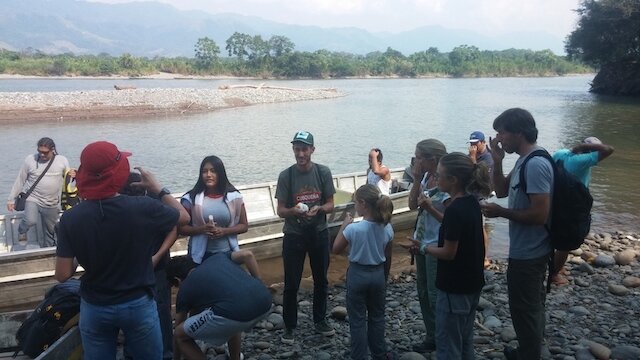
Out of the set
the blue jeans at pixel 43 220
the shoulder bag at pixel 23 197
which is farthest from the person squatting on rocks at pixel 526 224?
the blue jeans at pixel 43 220

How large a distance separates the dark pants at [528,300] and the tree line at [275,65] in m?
89.4

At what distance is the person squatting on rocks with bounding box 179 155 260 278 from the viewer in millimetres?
4938

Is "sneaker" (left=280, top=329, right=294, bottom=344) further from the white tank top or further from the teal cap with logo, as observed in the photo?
the white tank top

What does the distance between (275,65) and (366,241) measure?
96.2m

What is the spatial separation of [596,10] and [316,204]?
57084 millimetres

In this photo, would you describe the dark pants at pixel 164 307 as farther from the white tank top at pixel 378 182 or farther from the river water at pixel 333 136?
the river water at pixel 333 136

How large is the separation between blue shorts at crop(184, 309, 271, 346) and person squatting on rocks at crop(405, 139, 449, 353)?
5.60 feet

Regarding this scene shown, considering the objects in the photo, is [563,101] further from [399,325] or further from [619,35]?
[399,325]

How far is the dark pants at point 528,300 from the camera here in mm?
4227

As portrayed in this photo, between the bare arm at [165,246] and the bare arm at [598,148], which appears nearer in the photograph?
the bare arm at [165,246]

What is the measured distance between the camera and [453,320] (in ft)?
13.4

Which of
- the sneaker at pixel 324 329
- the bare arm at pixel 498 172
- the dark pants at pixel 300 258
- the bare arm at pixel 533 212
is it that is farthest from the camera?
the sneaker at pixel 324 329

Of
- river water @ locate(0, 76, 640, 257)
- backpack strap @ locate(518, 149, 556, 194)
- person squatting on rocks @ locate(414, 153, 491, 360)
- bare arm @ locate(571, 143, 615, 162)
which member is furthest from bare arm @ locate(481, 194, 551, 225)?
river water @ locate(0, 76, 640, 257)

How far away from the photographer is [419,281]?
208 inches
